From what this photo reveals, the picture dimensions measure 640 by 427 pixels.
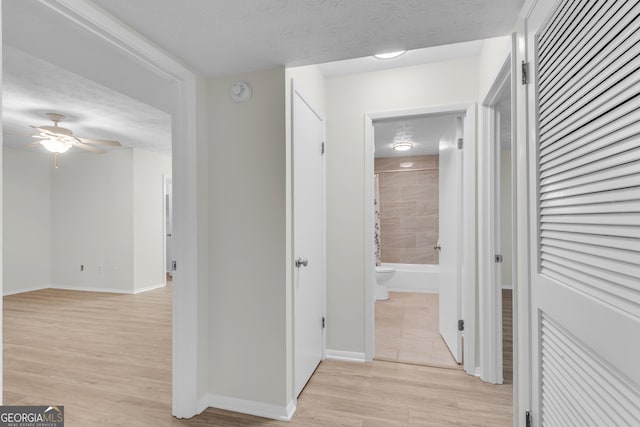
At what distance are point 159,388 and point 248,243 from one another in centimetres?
Result: 132

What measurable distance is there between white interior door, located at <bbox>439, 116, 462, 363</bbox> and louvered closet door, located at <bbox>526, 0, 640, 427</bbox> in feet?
4.12

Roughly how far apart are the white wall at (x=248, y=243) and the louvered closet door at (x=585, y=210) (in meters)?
1.26

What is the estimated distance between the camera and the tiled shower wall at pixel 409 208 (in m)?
5.57

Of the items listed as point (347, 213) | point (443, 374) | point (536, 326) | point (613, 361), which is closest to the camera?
point (613, 361)

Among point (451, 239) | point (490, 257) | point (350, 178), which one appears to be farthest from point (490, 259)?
point (350, 178)

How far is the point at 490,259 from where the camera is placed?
222 cm

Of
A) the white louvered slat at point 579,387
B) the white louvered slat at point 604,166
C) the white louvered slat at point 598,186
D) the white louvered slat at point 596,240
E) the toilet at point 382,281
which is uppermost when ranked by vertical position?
the white louvered slat at point 604,166

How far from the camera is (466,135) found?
7.88 feet

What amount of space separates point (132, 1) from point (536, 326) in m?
2.14

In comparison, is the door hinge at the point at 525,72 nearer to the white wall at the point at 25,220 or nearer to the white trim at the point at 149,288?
the white trim at the point at 149,288

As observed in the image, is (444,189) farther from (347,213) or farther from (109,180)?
(109,180)

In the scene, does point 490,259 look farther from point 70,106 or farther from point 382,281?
point 70,106

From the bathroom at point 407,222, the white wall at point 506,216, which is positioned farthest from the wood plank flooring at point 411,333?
the white wall at point 506,216

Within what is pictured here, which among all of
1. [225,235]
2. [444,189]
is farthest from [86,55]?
[444,189]
